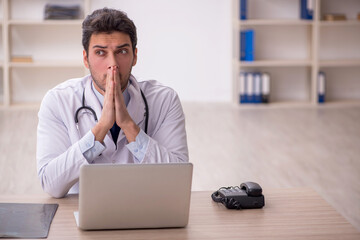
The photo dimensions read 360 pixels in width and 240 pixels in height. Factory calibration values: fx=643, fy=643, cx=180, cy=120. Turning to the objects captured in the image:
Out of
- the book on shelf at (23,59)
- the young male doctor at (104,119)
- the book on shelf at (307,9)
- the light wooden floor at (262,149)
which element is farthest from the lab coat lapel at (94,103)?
the book on shelf at (307,9)

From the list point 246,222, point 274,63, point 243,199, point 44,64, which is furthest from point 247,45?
point 246,222

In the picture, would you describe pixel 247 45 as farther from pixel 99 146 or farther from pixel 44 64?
pixel 99 146

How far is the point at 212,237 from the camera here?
166cm

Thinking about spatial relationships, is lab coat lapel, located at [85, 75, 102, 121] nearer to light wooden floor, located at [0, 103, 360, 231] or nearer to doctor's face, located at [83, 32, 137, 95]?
doctor's face, located at [83, 32, 137, 95]

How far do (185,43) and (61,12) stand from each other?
1451mm

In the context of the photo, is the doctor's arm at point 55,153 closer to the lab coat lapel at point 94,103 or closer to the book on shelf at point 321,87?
the lab coat lapel at point 94,103

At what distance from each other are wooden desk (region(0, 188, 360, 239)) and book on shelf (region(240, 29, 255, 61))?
5.27 m

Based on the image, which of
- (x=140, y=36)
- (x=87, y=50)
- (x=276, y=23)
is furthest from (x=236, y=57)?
(x=87, y=50)

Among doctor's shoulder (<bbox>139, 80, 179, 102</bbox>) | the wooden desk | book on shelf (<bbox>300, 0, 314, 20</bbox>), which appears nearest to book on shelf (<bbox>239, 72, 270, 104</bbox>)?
book on shelf (<bbox>300, 0, 314, 20</bbox>)

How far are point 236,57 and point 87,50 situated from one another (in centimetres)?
518

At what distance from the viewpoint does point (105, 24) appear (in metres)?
2.15

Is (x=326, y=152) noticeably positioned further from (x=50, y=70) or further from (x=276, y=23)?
(x=50, y=70)

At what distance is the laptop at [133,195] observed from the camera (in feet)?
5.30

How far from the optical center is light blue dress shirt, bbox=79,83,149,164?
81.0 inches
